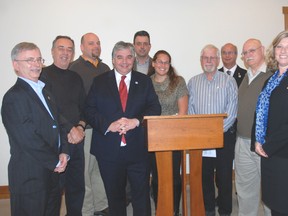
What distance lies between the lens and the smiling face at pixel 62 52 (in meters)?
3.00

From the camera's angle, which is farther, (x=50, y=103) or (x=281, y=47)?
(x=50, y=103)

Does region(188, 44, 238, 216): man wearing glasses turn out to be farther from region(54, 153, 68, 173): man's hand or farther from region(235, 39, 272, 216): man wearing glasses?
region(54, 153, 68, 173): man's hand

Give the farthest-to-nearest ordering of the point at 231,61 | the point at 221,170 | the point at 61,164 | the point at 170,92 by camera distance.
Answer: the point at 231,61 → the point at 221,170 → the point at 170,92 → the point at 61,164

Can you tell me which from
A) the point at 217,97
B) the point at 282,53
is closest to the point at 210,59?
the point at 217,97

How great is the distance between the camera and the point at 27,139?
2086mm

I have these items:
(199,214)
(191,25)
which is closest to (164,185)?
(199,214)

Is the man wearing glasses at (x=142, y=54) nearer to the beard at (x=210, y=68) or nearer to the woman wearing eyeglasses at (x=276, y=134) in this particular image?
the beard at (x=210, y=68)

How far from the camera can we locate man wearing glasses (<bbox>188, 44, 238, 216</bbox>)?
3117 millimetres

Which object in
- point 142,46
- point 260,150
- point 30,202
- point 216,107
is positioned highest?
point 142,46

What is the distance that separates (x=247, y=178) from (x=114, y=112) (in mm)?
1515

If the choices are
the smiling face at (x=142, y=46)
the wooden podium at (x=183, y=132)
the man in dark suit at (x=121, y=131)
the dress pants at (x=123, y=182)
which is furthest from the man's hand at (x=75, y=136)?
the smiling face at (x=142, y=46)

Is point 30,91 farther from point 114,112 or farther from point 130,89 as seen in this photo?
point 130,89

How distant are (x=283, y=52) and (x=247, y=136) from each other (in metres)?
1.08

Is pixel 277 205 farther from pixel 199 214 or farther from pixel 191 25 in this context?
pixel 191 25
